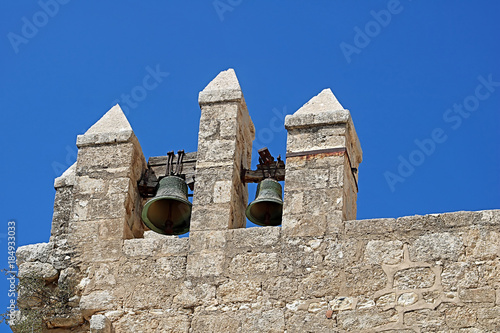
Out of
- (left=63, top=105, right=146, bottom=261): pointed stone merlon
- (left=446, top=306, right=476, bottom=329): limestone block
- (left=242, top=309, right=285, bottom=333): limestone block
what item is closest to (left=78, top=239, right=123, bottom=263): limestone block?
(left=63, top=105, right=146, bottom=261): pointed stone merlon

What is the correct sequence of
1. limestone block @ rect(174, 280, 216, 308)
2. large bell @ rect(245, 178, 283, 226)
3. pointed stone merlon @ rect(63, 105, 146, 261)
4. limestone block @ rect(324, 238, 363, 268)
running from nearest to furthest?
limestone block @ rect(324, 238, 363, 268) < limestone block @ rect(174, 280, 216, 308) < pointed stone merlon @ rect(63, 105, 146, 261) < large bell @ rect(245, 178, 283, 226)

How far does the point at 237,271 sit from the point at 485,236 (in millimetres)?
1784

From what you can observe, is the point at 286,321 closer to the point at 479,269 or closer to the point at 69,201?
the point at 479,269

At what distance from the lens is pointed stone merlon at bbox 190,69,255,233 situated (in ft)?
30.8

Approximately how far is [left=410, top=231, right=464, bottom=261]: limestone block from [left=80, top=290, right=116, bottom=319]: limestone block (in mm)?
2237

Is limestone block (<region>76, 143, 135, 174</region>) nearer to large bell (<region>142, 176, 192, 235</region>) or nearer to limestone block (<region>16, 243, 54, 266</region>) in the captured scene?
large bell (<region>142, 176, 192, 235</region>)

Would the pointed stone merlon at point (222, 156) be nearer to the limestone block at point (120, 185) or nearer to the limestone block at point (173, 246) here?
the limestone block at point (173, 246)

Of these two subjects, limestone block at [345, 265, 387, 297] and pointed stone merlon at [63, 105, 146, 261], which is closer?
limestone block at [345, 265, 387, 297]

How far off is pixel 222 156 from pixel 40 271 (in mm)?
1633

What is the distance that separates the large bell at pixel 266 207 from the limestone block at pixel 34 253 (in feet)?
5.10

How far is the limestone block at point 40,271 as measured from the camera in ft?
31.0

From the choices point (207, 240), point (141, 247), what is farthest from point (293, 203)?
point (141, 247)


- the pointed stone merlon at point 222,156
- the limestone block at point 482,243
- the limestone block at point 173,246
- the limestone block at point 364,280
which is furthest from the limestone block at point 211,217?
the limestone block at point 482,243

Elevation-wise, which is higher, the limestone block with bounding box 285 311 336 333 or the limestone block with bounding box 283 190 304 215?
the limestone block with bounding box 283 190 304 215
